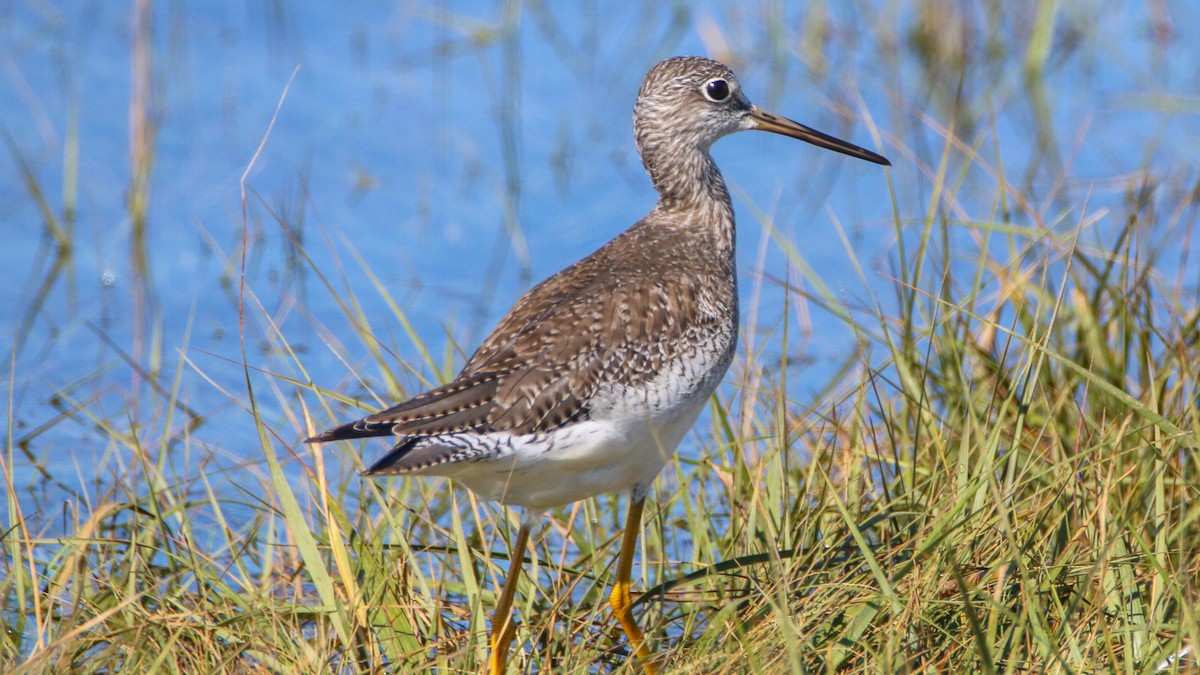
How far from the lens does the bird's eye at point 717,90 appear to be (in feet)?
21.1

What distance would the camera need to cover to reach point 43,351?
870cm

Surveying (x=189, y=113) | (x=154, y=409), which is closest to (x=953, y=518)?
(x=154, y=409)

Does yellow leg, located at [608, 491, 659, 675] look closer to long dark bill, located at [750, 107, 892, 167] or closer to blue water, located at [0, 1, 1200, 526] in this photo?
long dark bill, located at [750, 107, 892, 167]

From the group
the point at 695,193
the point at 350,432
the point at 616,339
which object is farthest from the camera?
the point at 695,193

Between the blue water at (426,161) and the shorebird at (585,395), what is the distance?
7.49 ft

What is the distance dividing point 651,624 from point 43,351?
4.65 meters

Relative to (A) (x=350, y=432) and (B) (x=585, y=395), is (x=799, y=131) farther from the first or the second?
(A) (x=350, y=432)

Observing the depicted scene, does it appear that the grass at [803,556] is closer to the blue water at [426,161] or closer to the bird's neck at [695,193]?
the bird's neck at [695,193]

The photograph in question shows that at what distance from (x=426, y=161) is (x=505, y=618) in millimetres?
6185

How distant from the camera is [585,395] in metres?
5.11

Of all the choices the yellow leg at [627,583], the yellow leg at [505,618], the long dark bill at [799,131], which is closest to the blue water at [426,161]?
the long dark bill at [799,131]

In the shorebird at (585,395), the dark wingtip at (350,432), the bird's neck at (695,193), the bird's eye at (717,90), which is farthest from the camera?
the bird's eye at (717,90)

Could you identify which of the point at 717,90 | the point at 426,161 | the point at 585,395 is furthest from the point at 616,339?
the point at 426,161

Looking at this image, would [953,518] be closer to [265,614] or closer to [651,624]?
[651,624]
